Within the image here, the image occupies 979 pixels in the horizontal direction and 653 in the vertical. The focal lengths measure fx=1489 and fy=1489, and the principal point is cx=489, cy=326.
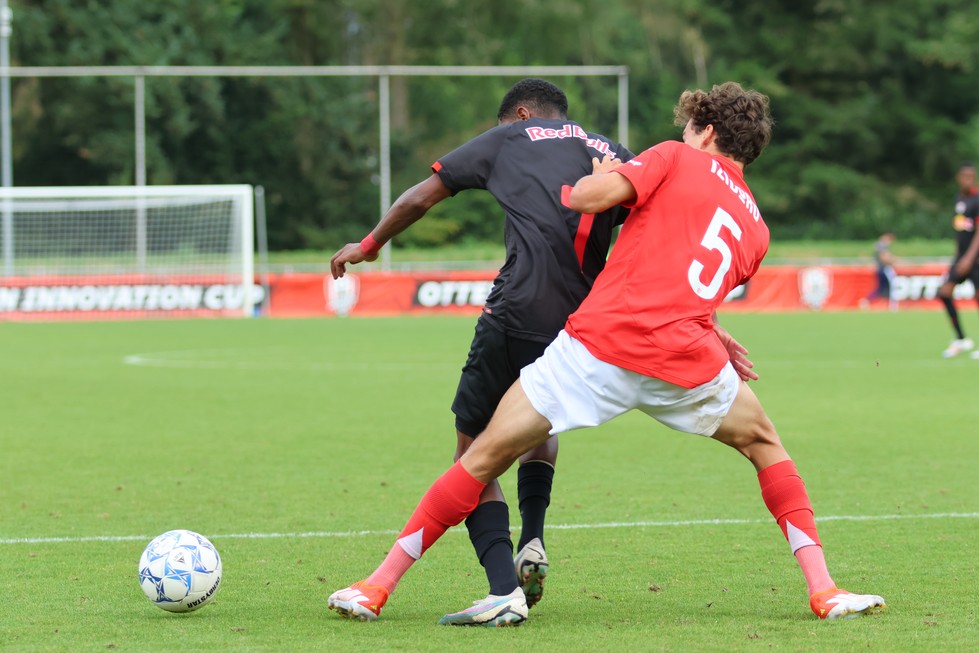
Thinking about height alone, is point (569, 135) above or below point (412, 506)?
above

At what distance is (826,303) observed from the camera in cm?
3266

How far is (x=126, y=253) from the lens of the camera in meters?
32.2

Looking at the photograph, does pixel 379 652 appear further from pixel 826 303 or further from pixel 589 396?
pixel 826 303

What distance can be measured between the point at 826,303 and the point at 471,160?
2826 centimetres

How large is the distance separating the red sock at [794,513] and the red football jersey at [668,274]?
1.77ft

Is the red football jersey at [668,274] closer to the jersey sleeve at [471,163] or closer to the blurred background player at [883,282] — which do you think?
the jersey sleeve at [471,163]

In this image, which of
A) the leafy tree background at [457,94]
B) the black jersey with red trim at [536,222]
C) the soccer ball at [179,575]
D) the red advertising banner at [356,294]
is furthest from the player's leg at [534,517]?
→ the leafy tree background at [457,94]

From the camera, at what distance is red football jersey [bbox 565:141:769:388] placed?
495 centimetres

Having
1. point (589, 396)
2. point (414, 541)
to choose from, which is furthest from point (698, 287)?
point (414, 541)

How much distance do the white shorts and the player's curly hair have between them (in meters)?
0.79

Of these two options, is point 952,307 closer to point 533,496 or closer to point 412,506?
point 412,506

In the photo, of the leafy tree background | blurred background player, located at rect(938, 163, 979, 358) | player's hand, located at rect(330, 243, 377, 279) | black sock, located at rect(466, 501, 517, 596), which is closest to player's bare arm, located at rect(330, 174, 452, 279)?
player's hand, located at rect(330, 243, 377, 279)

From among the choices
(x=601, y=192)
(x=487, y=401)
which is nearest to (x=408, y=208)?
(x=487, y=401)

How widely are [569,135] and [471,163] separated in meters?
0.39
